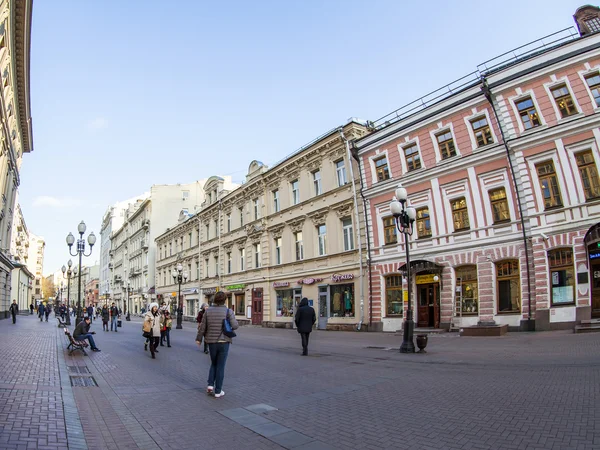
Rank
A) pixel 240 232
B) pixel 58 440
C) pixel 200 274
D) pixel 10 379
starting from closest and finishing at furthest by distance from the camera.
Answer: pixel 58 440 → pixel 10 379 → pixel 240 232 → pixel 200 274

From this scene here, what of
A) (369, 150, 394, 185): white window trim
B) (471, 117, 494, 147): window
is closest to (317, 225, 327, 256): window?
(369, 150, 394, 185): white window trim

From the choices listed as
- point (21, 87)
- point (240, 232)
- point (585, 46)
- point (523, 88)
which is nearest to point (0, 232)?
point (21, 87)

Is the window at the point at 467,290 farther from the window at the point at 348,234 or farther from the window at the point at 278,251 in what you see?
the window at the point at 278,251

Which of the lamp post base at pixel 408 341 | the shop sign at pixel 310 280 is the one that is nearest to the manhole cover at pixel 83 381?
the lamp post base at pixel 408 341

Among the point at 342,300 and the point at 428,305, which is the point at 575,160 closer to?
the point at 428,305

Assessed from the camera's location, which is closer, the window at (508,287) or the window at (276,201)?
the window at (508,287)

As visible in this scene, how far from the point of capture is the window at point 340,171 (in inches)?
1020

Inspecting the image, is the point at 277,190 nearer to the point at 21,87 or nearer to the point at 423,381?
the point at 21,87

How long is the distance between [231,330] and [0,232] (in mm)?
39647

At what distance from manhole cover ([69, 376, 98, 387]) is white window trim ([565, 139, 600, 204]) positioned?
1787cm

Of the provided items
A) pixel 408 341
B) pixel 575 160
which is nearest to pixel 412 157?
pixel 575 160

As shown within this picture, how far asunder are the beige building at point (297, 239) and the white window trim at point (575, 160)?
11.0 metres

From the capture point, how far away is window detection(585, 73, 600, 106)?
1634 cm

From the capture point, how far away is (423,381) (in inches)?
323
